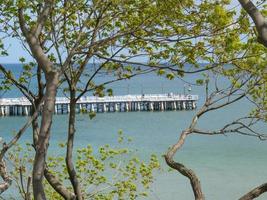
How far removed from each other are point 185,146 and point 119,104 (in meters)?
29.2

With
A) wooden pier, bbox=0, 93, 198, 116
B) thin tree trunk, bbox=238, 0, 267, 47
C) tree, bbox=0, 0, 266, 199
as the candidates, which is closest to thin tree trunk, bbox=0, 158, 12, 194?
tree, bbox=0, 0, 266, 199

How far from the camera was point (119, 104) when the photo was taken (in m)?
63.2

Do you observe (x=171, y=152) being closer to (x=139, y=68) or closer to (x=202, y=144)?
(x=139, y=68)

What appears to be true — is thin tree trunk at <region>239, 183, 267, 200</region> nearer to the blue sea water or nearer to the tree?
the tree

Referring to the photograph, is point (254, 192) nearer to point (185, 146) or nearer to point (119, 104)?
point (185, 146)

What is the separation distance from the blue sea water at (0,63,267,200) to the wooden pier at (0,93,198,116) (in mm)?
1937

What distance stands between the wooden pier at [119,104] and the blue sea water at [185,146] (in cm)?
194

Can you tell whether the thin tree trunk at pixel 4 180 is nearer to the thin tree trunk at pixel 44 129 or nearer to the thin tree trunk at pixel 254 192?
the thin tree trunk at pixel 44 129

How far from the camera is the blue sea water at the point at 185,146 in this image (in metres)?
22.7

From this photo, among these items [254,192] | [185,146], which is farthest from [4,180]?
[185,146]

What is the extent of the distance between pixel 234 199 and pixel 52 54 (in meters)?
15.3

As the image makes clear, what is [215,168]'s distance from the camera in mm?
27359

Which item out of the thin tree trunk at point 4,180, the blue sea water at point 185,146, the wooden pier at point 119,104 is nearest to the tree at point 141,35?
the thin tree trunk at point 4,180

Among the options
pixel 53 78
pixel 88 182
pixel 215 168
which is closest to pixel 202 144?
pixel 215 168
